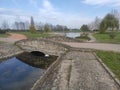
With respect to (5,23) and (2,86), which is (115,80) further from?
(5,23)

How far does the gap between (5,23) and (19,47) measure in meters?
86.1

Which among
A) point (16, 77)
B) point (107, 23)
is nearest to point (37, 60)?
point (16, 77)

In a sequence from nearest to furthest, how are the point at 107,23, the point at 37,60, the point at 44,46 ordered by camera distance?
the point at 37,60 < the point at 44,46 < the point at 107,23

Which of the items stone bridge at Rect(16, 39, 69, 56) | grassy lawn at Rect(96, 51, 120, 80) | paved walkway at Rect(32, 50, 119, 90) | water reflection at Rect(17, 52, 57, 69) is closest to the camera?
paved walkway at Rect(32, 50, 119, 90)

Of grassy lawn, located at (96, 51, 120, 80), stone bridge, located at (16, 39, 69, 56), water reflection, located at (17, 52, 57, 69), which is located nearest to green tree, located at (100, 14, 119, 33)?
stone bridge, located at (16, 39, 69, 56)

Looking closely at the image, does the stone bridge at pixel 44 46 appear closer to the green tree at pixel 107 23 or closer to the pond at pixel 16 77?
the pond at pixel 16 77

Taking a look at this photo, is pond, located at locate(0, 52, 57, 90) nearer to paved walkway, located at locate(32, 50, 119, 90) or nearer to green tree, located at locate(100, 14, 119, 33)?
paved walkway, located at locate(32, 50, 119, 90)

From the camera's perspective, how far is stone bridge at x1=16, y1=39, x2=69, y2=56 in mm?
26094

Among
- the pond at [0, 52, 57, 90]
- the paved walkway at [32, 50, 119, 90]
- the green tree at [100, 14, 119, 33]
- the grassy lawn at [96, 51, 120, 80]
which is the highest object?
the green tree at [100, 14, 119, 33]

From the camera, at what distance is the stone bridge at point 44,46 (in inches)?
1027

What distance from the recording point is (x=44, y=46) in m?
27.4

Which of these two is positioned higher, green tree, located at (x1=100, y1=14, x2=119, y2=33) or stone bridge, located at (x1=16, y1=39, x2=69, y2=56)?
green tree, located at (x1=100, y1=14, x2=119, y2=33)

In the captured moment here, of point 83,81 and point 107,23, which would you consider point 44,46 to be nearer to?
point 83,81

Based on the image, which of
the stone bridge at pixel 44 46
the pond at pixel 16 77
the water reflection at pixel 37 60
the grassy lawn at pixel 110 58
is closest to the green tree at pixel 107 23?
the stone bridge at pixel 44 46
